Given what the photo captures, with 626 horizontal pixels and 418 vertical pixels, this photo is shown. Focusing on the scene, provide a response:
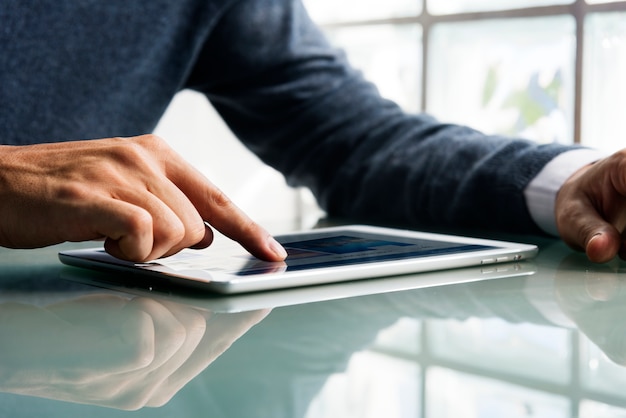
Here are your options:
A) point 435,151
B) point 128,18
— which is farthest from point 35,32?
point 435,151

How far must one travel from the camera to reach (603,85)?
2268mm

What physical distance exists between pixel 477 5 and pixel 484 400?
7.66 feet

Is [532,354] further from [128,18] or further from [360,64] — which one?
[360,64]

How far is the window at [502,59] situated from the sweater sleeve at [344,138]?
4.22ft

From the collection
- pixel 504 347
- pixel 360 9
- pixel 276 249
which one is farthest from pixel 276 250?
pixel 360 9

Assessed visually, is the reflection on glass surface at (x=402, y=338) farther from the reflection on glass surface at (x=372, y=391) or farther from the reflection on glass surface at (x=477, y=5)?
the reflection on glass surface at (x=477, y=5)

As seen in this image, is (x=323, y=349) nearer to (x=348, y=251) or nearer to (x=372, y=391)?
(x=372, y=391)

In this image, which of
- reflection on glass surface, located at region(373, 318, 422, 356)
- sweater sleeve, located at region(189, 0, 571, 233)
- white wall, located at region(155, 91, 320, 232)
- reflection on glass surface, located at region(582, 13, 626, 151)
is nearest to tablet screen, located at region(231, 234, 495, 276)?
reflection on glass surface, located at region(373, 318, 422, 356)

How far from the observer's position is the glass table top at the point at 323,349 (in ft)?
0.98

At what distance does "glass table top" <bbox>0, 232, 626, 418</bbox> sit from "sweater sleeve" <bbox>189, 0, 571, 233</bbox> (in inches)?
13.2

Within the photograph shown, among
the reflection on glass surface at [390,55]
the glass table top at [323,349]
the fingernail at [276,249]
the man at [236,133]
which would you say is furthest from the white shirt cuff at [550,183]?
the reflection on glass surface at [390,55]

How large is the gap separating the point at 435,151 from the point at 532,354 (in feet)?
2.07

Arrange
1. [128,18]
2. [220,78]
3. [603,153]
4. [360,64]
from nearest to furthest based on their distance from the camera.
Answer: [603,153], [128,18], [220,78], [360,64]

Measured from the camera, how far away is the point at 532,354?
37cm
